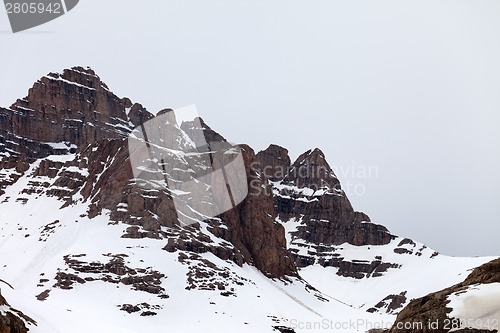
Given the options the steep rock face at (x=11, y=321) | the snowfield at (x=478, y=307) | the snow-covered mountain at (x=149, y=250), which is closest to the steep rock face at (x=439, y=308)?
the snowfield at (x=478, y=307)

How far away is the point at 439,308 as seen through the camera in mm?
21406

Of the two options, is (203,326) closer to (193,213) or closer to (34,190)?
(193,213)

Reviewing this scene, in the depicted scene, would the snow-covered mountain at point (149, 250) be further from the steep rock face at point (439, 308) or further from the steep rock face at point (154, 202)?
the steep rock face at point (439, 308)

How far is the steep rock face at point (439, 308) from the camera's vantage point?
20.7m

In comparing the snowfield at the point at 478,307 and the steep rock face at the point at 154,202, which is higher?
the steep rock face at the point at 154,202

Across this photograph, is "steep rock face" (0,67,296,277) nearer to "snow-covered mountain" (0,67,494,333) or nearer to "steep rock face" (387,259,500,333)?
"snow-covered mountain" (0,67,494,333)

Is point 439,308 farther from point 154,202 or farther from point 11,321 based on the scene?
point 154,202

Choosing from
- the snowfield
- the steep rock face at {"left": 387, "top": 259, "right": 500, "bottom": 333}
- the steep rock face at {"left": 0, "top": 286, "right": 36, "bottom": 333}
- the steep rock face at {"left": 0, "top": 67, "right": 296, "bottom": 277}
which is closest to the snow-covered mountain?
the steep rock face at {"left": 0, "top": 67, "right": 296, "bottom": 277}

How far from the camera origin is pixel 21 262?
121875 millimetres

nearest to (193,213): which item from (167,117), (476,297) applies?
(167,117)

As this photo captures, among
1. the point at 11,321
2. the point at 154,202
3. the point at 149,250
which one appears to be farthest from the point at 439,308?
the point at 154,202

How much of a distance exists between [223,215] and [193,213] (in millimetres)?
14607

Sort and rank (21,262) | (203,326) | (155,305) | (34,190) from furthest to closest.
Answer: (34,190), (21,262), (155,305), (203,326)

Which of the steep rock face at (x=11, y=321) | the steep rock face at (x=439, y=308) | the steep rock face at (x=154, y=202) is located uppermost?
the steep rock face at (x=154, y=202)
